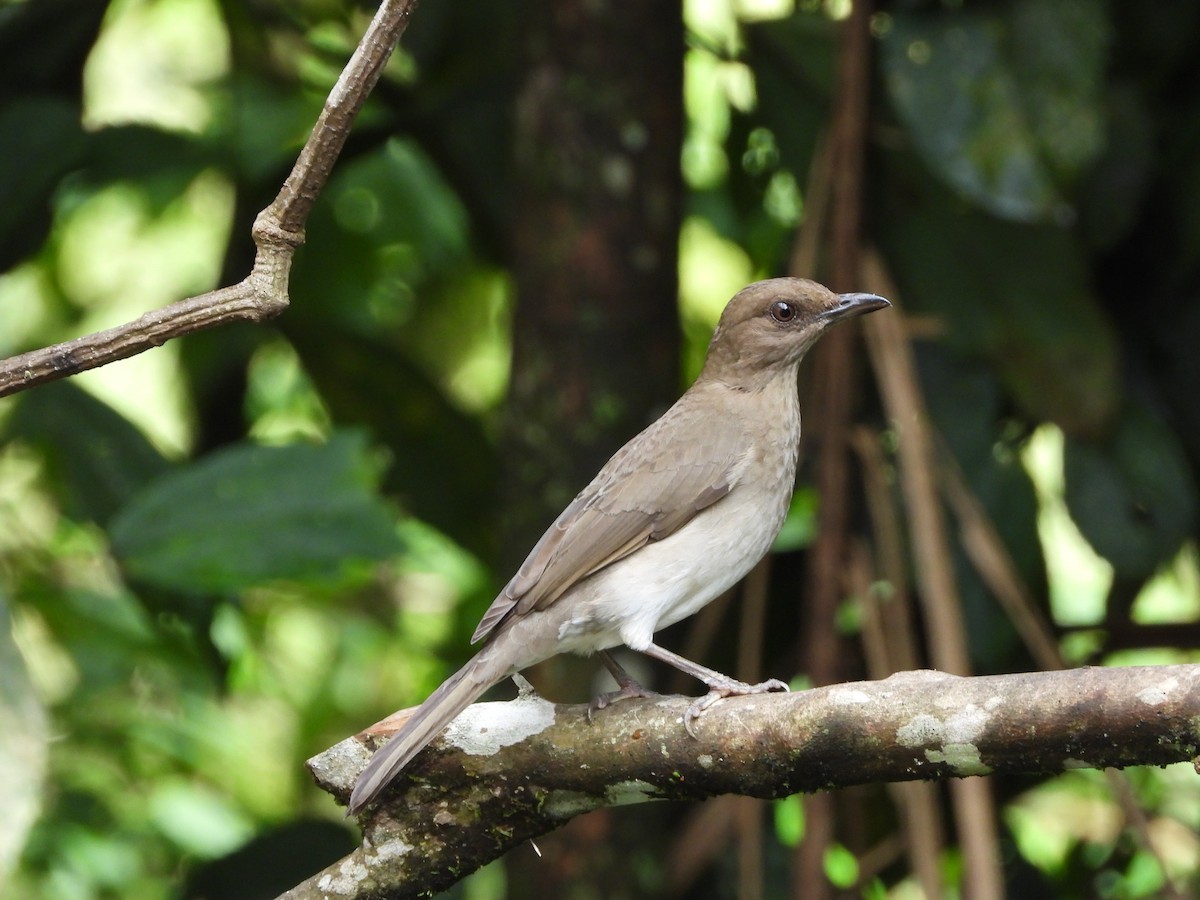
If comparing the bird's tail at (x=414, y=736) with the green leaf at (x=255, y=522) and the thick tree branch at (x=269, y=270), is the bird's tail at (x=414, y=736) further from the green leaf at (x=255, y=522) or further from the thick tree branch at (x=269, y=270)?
the green leaf at (x=255, y=522)

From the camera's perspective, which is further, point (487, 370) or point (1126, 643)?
point (487, 370)

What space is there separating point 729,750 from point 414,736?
59 centimetres

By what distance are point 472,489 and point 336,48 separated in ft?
6.14

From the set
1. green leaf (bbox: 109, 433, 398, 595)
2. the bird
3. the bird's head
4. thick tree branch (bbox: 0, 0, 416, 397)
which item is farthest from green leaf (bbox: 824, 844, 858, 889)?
thick tree branch (bbox: 0, 0, 416, 397)

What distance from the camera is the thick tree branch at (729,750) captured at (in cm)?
224

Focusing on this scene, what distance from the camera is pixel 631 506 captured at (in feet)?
12.0

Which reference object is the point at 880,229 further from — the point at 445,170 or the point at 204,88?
the point at 204,88

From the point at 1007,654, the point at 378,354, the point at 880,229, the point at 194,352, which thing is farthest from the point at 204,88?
the point at 1007,654

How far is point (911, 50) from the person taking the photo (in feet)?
14.8

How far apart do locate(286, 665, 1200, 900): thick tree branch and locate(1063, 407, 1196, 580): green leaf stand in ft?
6.96

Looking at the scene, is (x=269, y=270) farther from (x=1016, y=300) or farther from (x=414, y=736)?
(x=1016, y=300)

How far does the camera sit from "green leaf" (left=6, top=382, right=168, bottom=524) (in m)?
4.46

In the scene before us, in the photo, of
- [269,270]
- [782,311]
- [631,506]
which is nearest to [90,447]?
[631,506]

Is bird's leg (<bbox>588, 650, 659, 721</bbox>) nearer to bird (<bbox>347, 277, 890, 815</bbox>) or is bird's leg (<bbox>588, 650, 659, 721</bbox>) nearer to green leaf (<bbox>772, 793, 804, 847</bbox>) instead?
bird (<bbox>347, 277, 890, 815</bbox>)
